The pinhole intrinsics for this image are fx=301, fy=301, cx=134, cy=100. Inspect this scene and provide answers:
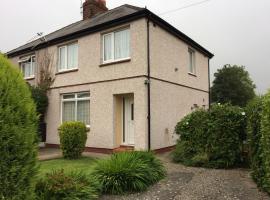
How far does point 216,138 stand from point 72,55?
906cm

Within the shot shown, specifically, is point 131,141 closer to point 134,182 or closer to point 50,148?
point 50,148

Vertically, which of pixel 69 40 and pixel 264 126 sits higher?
pixel 69 40

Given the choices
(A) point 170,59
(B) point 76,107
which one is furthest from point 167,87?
(B) point 76,107

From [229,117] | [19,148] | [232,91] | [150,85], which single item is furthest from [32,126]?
[232,91]

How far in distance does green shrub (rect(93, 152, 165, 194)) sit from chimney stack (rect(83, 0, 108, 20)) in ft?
42.8

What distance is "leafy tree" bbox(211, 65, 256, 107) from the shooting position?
36.8 m

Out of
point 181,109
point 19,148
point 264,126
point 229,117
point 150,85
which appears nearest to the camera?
point 19,148

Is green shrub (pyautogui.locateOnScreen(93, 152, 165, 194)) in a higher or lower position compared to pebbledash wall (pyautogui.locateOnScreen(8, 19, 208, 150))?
lower

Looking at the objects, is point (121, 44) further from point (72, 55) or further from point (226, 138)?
point (226, 138)

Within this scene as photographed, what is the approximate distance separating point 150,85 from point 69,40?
18.5ft

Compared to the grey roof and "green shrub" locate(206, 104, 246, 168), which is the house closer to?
the grey roof

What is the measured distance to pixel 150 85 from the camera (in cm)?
1230

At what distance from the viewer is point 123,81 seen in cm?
1270

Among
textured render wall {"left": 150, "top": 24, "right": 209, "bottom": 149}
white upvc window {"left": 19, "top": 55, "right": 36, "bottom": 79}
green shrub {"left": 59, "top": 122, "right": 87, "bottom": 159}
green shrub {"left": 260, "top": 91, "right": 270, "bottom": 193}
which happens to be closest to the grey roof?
white upvc window {"left": 19, "top": 55, "right": 36, "bottom": 79}
